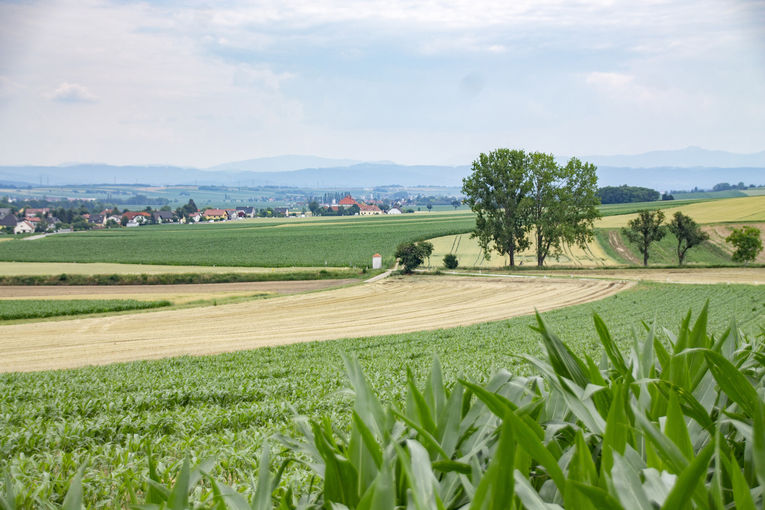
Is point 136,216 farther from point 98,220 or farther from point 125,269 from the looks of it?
point 125,269

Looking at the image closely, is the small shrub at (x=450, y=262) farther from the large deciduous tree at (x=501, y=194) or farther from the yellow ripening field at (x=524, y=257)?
the large deciduous tree at (x=501, y=194)

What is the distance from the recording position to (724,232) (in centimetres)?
7275

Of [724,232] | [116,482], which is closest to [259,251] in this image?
[724,232]

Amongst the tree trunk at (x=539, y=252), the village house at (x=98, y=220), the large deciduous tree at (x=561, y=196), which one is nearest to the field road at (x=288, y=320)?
the tree trunk at (x=539, y=252)

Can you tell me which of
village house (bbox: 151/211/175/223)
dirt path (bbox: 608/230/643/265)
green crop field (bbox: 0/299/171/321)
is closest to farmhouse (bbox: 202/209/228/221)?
village house (bbox: 151/211/175/223)

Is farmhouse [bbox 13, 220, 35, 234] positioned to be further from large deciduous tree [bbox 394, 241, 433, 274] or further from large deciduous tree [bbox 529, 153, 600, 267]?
large deciduous tree [bbox 529, 153, 600, 267]

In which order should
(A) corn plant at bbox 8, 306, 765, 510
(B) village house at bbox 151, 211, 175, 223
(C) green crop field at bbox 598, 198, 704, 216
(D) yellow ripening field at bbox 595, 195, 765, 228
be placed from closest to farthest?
1. (A) corn plant at bbox 8, 306, 765, 510
2. (D) yellow ripening field at bbox 595, 195, 765, 228
3. (C) green crop field at bbox 598, 198, 704, 216
4. (B) village house at bbox 151, 211, 175, 223

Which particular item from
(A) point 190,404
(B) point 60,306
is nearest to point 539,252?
(B) point 60,306

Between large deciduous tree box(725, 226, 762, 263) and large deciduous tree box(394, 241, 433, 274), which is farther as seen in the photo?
large deciduous tree box(725, 226, 762, 263)

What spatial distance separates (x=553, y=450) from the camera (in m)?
2.13

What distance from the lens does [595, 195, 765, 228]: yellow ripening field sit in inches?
3194

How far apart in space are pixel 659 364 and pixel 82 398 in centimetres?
928

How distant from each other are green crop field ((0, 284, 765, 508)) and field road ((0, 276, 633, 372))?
649 cm

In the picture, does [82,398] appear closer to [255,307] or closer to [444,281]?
[255,307]
